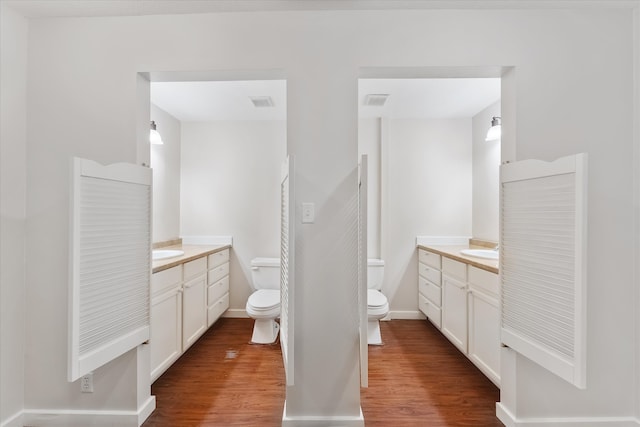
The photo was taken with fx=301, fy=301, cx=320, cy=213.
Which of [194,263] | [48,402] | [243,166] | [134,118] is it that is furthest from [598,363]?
[243,166]

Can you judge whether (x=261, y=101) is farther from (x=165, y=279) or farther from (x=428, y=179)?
(x=428, y=179)

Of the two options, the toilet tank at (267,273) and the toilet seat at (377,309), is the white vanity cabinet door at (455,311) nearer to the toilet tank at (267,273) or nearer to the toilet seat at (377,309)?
the toilet seat at (377,309)

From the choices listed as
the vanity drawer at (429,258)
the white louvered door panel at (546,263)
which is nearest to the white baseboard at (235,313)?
the vanity drawer at (429,258)

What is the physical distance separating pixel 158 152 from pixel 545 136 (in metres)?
3.26

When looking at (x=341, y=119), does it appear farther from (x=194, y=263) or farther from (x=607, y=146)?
(x=194, y=263)

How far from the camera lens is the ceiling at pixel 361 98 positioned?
2555 millimetres

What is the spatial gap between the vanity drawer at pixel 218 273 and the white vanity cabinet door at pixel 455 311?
86.6 inches

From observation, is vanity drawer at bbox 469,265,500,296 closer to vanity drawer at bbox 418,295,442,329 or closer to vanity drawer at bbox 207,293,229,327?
vanity drawer at bbox 418,295,442,329

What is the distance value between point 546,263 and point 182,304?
94.6 inches

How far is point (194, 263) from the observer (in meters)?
2.56

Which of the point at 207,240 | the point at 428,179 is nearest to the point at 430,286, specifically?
the point at 428,179

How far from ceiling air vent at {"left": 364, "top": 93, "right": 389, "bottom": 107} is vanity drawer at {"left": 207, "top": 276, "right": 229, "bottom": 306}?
7.70ft

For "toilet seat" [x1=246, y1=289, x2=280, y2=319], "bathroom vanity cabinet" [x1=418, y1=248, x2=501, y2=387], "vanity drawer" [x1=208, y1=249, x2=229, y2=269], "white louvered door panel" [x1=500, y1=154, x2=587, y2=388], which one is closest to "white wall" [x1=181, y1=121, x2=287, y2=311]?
"vanity drawer" [x1=208, y1=249, x2=229, y2=269]

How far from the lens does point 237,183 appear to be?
350 centimetres
